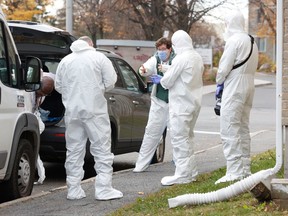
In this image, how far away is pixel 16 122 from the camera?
9078mm

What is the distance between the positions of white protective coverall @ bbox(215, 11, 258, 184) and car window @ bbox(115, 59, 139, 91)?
344 centimetres

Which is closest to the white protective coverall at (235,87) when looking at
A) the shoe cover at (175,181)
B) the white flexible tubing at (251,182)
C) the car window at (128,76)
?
the shoe cover at (175,181)

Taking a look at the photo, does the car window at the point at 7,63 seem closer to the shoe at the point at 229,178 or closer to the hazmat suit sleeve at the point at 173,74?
the hazmat suit sleeve at the point at 173,74

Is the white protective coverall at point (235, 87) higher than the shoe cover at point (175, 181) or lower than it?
higher

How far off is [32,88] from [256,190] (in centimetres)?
346

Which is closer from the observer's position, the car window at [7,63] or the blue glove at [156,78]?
the car window at [7,63]

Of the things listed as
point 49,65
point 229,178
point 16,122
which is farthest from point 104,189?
point 49,65

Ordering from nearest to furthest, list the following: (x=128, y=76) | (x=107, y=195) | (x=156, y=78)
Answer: (x=107, y=195)
(x=156, y=78)
(x=128, y=76)

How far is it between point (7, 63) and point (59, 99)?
8.38ft

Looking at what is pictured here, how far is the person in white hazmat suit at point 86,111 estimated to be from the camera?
891cm

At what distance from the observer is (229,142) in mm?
9242

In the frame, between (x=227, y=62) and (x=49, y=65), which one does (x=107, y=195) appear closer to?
(x=227, y=62)

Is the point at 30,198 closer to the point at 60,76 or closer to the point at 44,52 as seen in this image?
the point at 60,76

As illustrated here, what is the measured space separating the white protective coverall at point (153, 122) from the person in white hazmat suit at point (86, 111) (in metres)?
2.27
